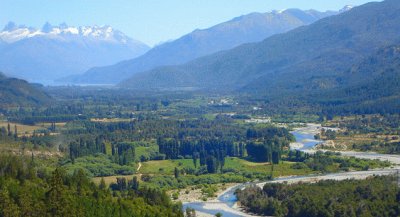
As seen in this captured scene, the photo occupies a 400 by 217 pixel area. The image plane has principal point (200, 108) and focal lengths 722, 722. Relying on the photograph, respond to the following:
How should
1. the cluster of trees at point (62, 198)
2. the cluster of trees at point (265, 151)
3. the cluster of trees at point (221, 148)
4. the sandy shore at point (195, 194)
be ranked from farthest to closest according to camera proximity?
the cluster of trees at point (265, 151), the cluster of trees at point (221, 148), the sandy shore at point (195, 194), the cluster of trees at point (62, 198)

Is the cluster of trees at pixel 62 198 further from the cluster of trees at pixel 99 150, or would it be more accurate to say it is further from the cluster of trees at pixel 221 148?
the cluster of trees at pixel 221 148

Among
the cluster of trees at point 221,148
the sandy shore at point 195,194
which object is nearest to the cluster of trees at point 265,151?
the cluster of trees at point 221,148

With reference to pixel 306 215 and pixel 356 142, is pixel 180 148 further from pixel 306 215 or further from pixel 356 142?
pixel 306 215

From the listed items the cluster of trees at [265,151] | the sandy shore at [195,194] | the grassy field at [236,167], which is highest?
the cluster of trees at [265,151]

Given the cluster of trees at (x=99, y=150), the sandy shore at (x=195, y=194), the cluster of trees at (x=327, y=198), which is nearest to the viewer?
the cluster of trees at (x=327, y=198)

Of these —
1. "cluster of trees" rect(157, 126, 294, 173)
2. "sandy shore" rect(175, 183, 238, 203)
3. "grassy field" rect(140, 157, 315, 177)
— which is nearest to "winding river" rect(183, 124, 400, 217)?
"sandy shore" rect(175, 183, 238, 203)

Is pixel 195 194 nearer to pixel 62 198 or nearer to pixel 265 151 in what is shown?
pixel 265 151

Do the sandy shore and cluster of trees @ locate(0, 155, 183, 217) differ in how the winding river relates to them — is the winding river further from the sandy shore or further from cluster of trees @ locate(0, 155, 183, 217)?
cluster of trees @ locate(0, 155, 183, 217)

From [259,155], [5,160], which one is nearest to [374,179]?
[259,155]
